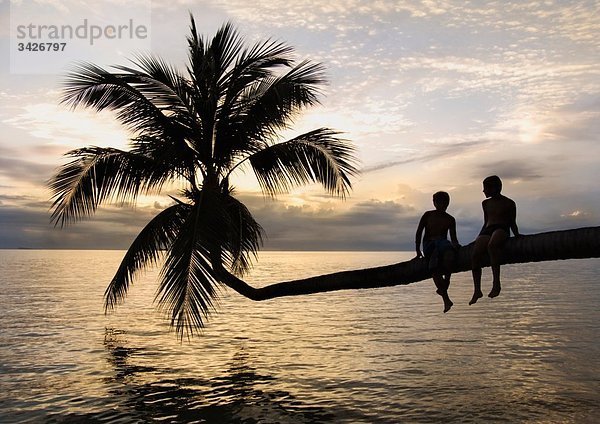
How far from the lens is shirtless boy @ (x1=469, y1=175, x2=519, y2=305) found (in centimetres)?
696

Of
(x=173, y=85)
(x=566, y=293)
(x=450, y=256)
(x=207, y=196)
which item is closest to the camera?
(x=450, y=256)

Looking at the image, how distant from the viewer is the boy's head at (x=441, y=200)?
27.9 ft

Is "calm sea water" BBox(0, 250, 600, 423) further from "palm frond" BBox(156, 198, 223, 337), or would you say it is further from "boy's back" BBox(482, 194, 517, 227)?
"boy's back" BBox(482, 194, 517, 227)

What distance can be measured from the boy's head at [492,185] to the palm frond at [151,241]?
7.81 m

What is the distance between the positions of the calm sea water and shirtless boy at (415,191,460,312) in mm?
5020

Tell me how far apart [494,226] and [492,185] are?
23.2 inches

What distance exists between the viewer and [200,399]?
43.6 feet

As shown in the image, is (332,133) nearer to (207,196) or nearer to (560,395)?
(207,196)

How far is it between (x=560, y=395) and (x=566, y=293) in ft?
133

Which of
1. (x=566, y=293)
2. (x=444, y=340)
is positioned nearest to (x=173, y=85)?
(x=444, y=340)

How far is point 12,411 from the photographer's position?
12.3m

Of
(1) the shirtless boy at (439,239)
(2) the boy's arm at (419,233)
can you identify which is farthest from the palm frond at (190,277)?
(1) the shirtless boy at (439,239)

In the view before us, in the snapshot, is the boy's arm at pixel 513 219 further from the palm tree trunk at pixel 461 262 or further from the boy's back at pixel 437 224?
the boy's back at pixel 437 224

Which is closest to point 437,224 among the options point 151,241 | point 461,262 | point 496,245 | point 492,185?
point 461,262
